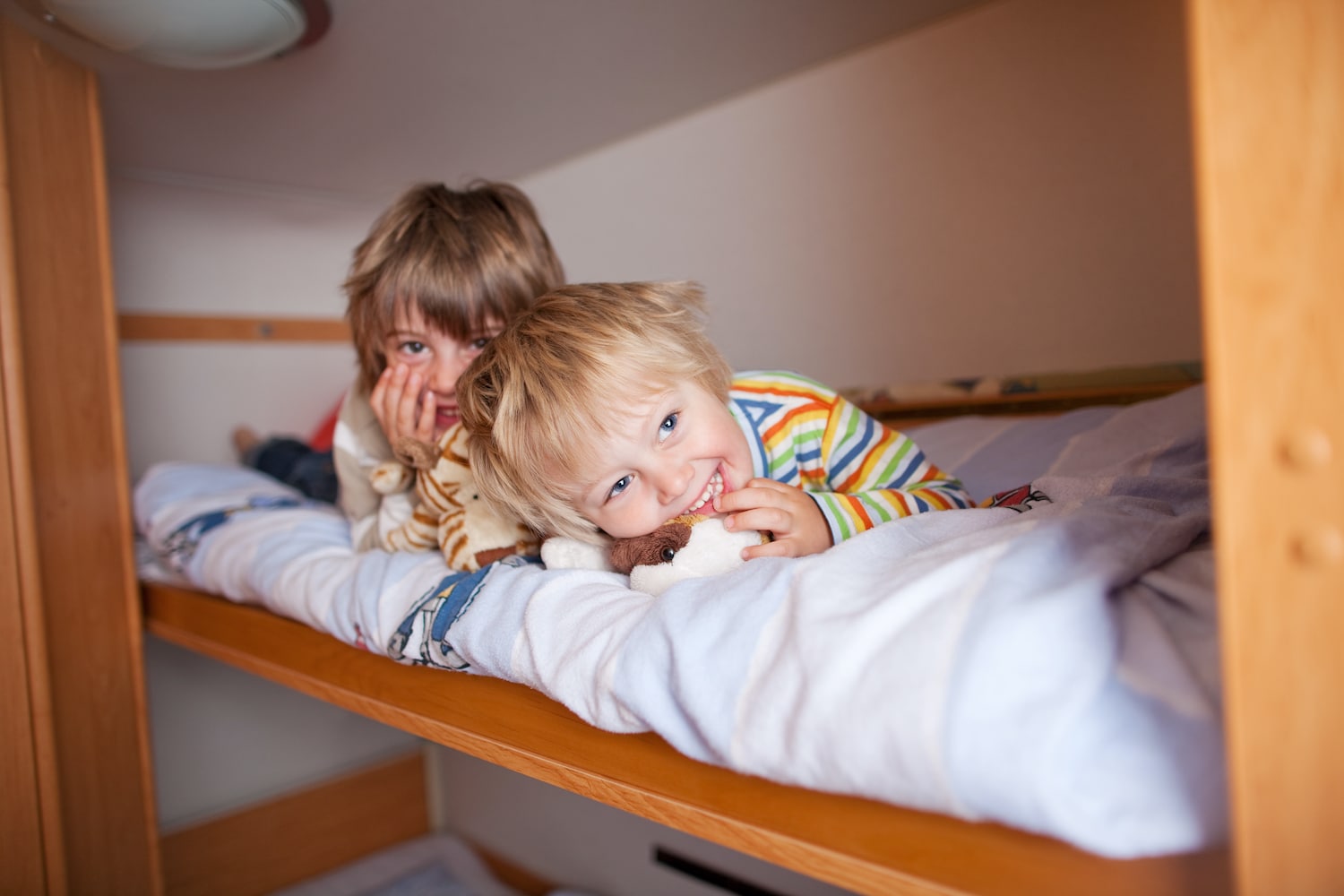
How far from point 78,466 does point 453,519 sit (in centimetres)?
69

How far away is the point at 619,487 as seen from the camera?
71 centimetres

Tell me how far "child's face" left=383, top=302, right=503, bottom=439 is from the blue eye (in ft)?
1.24

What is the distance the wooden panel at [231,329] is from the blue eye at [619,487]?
1466 mm

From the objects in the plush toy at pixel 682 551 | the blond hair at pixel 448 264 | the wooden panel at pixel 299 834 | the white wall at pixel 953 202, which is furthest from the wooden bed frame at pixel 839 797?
the white wall at pixel 953 202

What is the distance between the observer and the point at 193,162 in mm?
1701

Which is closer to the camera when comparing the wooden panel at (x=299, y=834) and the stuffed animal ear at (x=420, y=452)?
the stuffed animal ear at (x=420, y=452)

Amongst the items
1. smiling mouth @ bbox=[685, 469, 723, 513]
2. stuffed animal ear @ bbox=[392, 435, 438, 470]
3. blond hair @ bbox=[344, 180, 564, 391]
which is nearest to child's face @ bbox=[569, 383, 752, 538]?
smiling mouth @ bbox=[685, 469, 723, 513]

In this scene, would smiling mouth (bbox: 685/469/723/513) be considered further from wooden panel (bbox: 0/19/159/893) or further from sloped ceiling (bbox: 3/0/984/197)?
wooden panel (bbox: 0/19/159/893)

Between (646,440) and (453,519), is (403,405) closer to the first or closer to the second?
(453,519)

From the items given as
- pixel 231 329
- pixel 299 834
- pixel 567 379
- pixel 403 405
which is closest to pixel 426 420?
pixel 403 405

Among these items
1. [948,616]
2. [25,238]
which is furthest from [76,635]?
[948,616]

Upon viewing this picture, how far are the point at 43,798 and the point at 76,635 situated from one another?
0.75ft

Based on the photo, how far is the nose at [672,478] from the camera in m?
0.69

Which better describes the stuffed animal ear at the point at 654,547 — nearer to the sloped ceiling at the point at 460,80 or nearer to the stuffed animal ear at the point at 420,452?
the stuffed animal ear at the point at 420,452
